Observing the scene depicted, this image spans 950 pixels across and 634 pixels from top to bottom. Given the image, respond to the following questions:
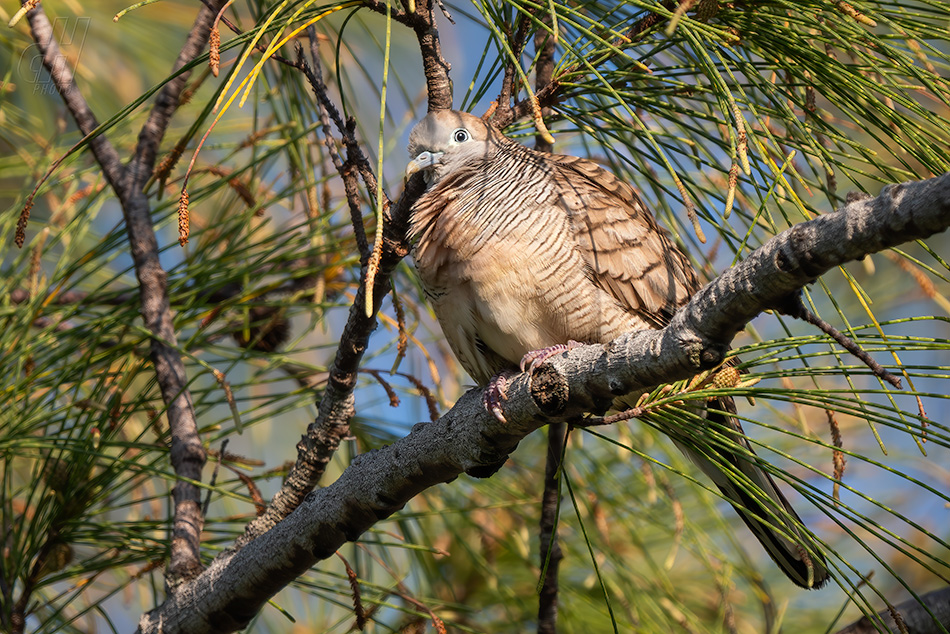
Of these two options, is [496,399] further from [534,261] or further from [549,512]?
[549,512]

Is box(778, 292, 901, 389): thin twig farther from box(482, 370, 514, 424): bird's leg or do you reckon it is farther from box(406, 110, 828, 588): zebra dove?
box(406, 110, 828, 588): zebra dove

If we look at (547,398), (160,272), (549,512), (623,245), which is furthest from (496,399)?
(160,272)

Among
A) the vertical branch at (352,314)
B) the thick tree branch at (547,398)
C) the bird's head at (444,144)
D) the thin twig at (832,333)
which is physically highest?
the bird's head at (444,144)

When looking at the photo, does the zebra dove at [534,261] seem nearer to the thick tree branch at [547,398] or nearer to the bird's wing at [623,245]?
the bird's wing at [623,245]

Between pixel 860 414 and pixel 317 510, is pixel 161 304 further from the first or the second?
pixel 860 414

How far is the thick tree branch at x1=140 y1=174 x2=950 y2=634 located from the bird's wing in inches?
22.8

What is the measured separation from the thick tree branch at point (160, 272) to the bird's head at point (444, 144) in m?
0.74

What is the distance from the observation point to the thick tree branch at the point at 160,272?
2.39 metres

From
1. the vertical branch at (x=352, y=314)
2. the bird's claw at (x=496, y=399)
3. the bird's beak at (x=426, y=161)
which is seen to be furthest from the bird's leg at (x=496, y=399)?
the bird's beak at (x=426, y=161)

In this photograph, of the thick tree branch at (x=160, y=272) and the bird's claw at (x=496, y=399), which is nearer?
the bird's claw at (x=496, y=399)

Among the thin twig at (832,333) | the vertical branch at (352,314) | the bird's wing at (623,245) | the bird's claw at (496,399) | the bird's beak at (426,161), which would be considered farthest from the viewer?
the bird's beak at (426,161)

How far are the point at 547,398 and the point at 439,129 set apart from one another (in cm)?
126

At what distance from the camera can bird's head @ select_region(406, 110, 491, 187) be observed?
2.59 m

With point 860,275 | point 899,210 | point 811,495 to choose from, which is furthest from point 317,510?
point 860,275
